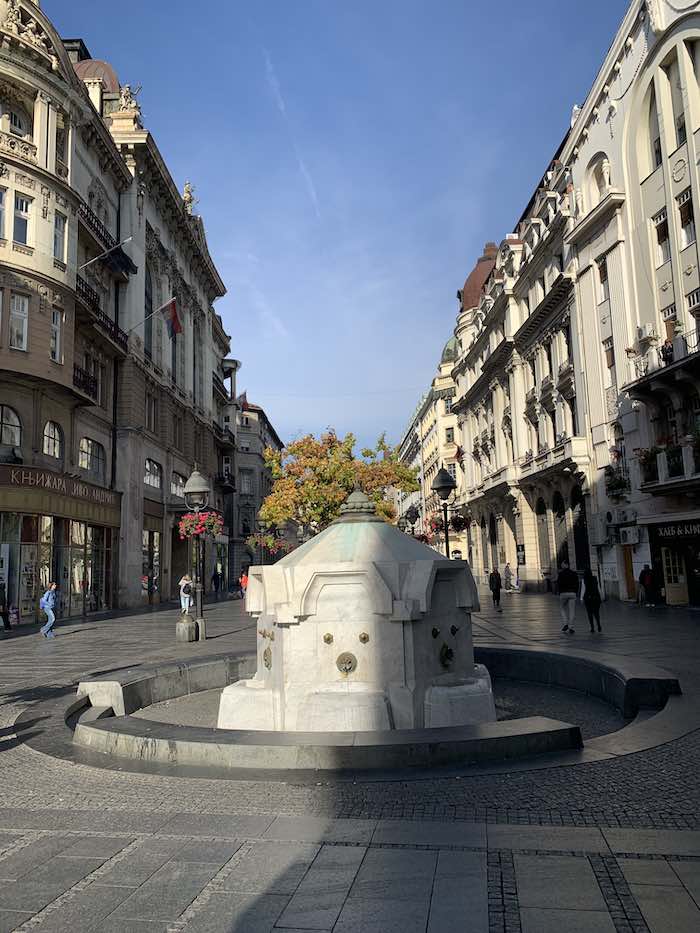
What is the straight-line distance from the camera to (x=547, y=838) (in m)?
Answer: 4.38

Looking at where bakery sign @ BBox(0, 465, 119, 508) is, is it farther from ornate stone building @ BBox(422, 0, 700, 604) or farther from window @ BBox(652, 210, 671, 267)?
window @ BBox(652, 210, 671, 267)

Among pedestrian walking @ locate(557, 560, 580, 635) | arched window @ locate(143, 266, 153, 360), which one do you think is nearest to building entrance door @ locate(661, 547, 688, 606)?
pedestrian walking @ locate(557, 560, 580, 635)

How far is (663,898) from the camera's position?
3578 mm

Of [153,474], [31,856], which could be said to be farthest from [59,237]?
[31,856]

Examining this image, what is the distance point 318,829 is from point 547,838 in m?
1.46

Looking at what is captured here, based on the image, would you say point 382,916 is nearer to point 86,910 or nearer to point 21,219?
point 86,910

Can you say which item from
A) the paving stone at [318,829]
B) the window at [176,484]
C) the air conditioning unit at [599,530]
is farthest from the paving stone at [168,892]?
the window at [176,484]

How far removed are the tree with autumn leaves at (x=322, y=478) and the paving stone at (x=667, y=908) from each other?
34039mm

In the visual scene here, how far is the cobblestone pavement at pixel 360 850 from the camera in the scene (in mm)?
3535

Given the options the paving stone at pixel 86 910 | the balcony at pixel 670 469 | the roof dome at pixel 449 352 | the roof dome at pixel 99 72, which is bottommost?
the paving stone at pixel 86 910

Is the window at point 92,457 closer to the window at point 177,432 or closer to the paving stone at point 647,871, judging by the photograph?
the window at point 177,432

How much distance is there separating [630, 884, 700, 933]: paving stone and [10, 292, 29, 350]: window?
25789 millimetres

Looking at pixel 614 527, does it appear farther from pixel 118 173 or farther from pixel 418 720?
pixel 118 173

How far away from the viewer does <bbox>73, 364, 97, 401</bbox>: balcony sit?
2903 centimetres
